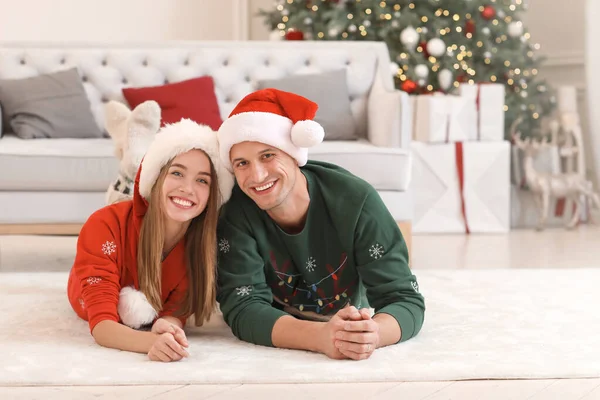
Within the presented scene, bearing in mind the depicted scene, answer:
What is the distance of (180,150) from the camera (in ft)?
5.95

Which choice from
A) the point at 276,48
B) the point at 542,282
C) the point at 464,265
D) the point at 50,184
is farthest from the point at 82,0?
the point at 542,282

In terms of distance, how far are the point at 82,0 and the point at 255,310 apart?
4.31m

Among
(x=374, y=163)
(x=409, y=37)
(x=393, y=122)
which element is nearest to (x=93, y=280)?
(x=374, y=163)

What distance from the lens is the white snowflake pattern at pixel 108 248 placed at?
1833 mm

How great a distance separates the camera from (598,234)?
13.9 ft

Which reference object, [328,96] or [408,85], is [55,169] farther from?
[408,85]

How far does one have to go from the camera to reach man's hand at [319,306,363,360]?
1621mm

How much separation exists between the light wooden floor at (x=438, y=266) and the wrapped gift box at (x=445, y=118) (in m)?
0.56

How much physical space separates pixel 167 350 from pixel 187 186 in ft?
1.24

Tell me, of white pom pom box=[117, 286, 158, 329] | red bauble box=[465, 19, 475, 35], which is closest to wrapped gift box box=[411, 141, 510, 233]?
red bauble box=[465, 19, 475, 35]

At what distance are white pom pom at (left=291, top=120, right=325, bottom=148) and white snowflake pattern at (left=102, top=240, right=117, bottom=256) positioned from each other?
483mm

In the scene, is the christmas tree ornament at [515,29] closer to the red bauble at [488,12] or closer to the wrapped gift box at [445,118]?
the red bauble at [488,12]

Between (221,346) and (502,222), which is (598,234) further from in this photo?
(221,346)

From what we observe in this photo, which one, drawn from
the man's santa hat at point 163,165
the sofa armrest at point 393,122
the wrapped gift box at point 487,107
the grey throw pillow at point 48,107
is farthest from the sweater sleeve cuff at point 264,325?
the wrapped gift box at point 487,107
